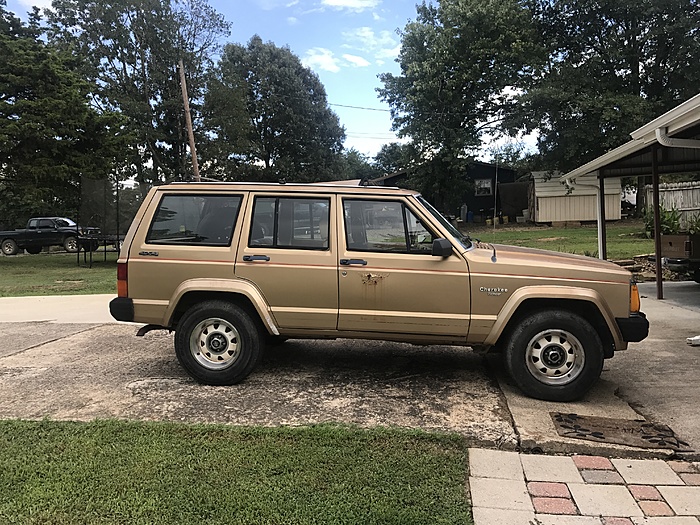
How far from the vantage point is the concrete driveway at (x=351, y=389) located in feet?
13.3

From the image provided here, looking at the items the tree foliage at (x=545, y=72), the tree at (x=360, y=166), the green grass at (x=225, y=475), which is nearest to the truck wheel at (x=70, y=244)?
the tree foliage at (x=545, y=72)

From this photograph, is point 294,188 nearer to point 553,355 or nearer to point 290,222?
point 290,222

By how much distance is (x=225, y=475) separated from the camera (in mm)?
3221

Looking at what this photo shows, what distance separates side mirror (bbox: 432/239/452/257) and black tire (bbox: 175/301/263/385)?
5.65ft

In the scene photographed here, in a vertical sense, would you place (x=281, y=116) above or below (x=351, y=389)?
above

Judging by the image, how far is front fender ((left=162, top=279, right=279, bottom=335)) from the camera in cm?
466

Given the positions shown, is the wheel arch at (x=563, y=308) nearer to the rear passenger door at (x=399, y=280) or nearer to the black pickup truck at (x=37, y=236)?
the rear passenger door at (x=399, y=280)

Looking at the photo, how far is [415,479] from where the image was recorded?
319 cm

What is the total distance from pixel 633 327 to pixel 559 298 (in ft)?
2.10

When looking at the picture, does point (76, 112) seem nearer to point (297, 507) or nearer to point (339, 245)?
point (339, 245)

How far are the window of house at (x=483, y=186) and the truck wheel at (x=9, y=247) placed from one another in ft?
80.8

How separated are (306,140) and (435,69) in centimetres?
1485

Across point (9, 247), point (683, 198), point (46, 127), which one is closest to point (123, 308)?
point (683, 198)

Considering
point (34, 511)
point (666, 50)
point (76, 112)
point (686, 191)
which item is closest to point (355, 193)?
point (34, 511)
